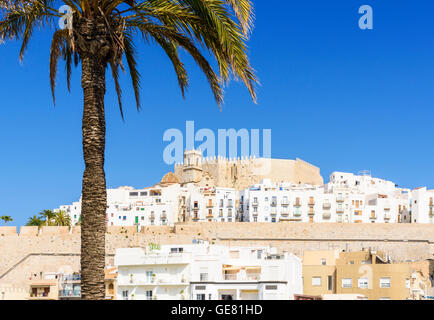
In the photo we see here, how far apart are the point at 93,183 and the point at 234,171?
84027mm

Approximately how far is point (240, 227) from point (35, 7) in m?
52.6

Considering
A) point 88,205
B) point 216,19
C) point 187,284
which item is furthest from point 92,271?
point 187,284

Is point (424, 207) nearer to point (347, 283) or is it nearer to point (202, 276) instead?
point (347, 283)

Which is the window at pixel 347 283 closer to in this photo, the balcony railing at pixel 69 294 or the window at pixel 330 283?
the window at pixel 330 283

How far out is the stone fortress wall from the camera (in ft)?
184

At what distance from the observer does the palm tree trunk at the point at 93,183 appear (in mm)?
6444

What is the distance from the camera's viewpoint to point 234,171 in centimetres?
9062

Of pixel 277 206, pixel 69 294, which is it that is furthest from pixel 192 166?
pixel 69 294

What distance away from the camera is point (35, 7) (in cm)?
730

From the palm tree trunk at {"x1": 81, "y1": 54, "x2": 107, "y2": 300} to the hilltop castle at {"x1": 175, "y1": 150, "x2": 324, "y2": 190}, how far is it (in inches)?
3188

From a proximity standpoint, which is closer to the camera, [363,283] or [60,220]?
[363,283]

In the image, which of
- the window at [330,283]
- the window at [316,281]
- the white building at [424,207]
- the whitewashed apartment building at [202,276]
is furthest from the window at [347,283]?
the white building at [424,207]

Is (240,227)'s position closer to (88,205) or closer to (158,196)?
(158,196)

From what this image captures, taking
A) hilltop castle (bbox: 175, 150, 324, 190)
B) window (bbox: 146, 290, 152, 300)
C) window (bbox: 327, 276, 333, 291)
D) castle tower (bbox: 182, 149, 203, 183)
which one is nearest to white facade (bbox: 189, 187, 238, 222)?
hilltop castle (bbox: 175, 150, 324, 190)
